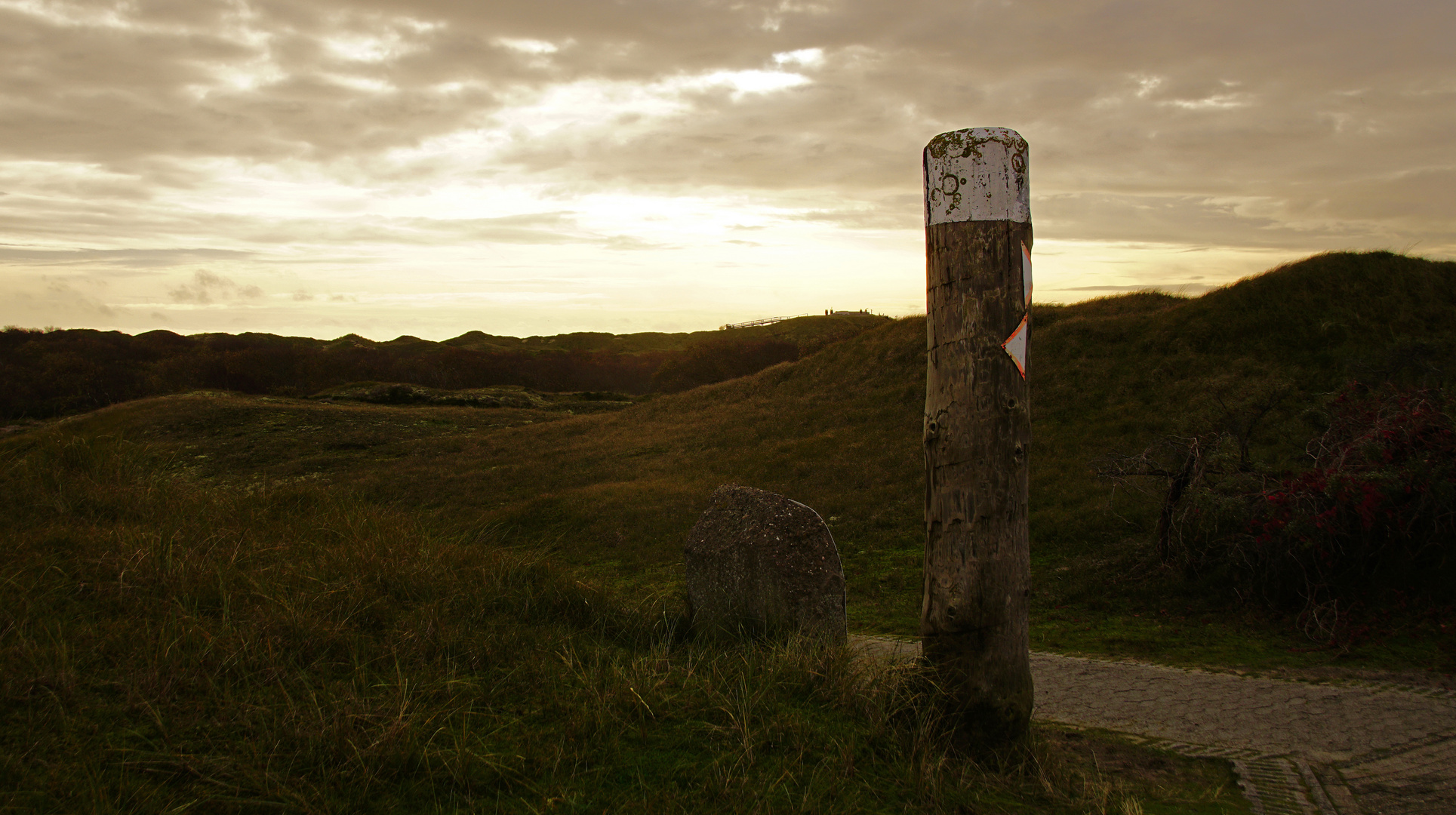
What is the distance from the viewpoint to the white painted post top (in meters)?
4.63

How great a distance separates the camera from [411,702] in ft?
13.8

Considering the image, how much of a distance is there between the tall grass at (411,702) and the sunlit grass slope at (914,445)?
2.63 metres

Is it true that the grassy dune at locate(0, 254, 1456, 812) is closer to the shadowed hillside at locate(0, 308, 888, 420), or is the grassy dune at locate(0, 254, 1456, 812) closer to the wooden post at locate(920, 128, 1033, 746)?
the wooden post at locate(920, 128, 1033, 746)

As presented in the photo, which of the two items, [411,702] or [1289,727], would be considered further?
[1289,727]

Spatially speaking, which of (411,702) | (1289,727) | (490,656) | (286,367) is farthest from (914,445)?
(286,367)

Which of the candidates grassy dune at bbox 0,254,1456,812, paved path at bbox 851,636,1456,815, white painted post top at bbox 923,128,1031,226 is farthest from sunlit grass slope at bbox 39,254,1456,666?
white painted post top at bbox 923,128,1031,226

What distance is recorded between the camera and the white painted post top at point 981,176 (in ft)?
15.2

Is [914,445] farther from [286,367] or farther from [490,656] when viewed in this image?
[286,367]

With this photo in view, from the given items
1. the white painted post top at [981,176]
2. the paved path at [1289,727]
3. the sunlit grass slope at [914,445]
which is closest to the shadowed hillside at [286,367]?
the sunlit grass slope at [914,445]

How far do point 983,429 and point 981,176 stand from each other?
145cm

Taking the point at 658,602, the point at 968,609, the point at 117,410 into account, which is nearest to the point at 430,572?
the point at 658,602

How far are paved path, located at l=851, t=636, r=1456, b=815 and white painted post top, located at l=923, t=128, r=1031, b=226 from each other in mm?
2847

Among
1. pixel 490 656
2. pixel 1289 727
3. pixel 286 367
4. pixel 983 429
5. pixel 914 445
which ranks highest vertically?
pixel 286 367

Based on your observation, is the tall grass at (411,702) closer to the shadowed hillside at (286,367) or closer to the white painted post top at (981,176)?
the white painted post top at (981,176)
